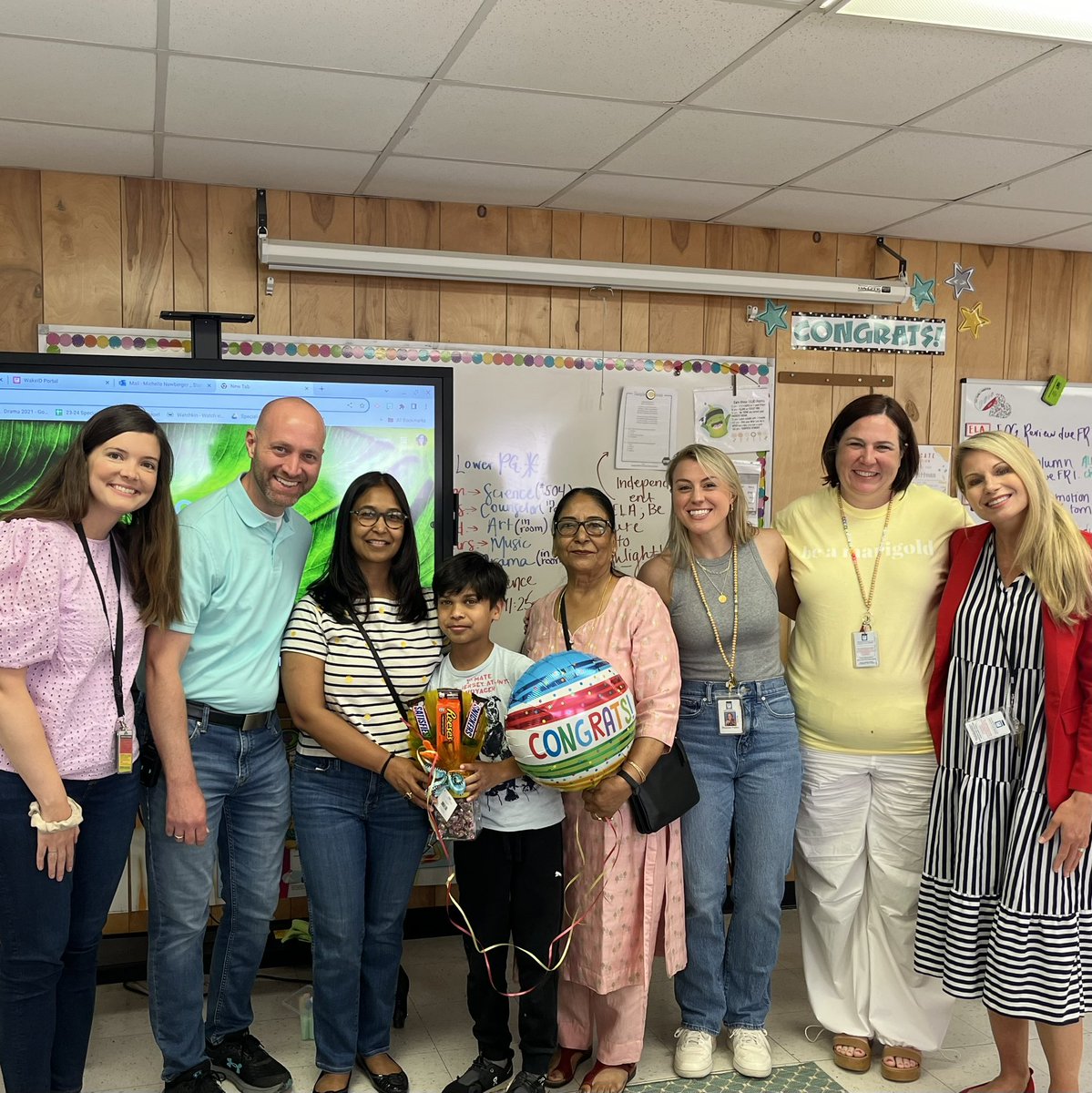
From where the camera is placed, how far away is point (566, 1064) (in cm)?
244

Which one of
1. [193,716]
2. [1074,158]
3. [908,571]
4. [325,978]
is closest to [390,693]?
[193,716]

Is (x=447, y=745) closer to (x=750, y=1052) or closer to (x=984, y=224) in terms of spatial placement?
(x=750, y=1052)

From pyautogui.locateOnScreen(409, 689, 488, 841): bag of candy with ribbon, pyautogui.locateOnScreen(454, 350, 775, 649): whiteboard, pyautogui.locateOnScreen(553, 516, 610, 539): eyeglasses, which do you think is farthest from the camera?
pyautogui.locateOnScreen(454, 350, 775, 649): whiteboard

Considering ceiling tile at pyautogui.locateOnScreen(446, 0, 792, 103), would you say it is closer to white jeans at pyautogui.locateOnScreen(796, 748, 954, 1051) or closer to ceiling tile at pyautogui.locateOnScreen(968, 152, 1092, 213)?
ceiling tile at pyautogui.locateOnScreen(968, 152, 1092, 213)

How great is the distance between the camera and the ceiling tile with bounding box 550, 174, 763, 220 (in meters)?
3.18

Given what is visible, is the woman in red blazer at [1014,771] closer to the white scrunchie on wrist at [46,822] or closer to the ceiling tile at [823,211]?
the ceiling tile at [823,211]

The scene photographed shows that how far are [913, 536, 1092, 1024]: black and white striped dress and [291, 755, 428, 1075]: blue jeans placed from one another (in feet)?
3.93

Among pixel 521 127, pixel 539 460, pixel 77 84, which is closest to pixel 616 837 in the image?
pixel 539 460

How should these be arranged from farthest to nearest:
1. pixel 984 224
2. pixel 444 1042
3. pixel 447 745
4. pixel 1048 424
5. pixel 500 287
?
pixel 1048 424 < pixel 984 224 < pixel 500 287 < pixel 444 1042 < pixel 447 745

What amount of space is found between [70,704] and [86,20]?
1.37 meters

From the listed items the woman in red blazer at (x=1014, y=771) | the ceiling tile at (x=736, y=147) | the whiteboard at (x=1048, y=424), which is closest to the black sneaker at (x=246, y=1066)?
the woman in red blazer at (x=1014, y=771)

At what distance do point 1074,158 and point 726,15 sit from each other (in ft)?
4.58

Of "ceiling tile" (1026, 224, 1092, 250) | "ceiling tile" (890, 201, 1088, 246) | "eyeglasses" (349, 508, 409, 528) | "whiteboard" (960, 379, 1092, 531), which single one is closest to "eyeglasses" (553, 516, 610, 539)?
"eyeglasses" (349, 508, 409, 528)

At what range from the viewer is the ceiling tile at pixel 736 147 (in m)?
2.66
